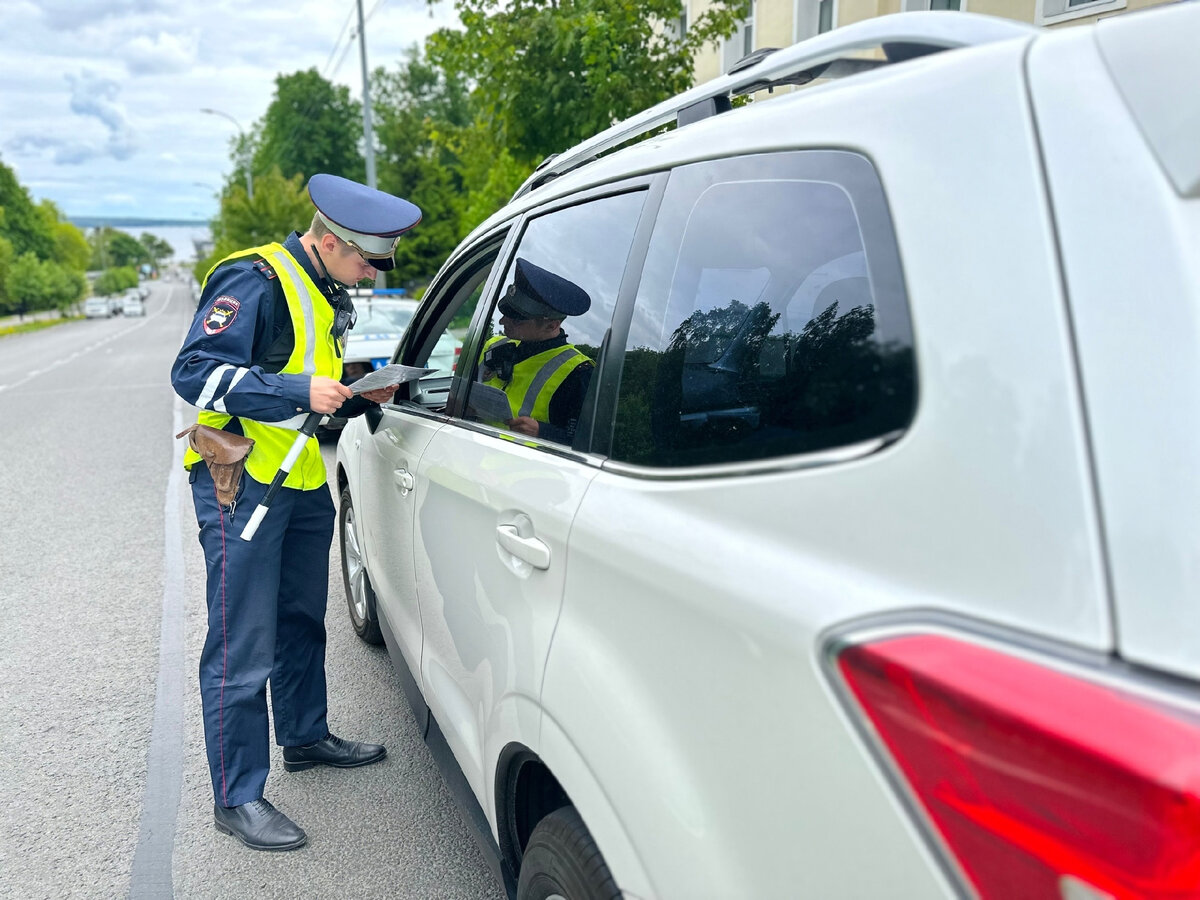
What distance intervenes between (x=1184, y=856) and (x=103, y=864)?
9.68ft

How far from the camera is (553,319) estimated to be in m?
2.04

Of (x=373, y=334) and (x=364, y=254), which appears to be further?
(x=373, y=334)

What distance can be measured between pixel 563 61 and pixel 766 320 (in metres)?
9.31

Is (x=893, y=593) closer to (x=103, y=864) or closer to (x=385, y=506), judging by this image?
(x=385, y=506)

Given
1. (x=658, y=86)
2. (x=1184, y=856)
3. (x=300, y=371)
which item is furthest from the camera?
(x=658, y=86)

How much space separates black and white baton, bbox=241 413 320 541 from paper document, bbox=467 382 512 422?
627 mm

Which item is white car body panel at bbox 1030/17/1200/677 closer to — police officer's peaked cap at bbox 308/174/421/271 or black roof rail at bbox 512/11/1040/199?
black roof rail at bbox 512/11/1040/199

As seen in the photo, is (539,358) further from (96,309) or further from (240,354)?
(96,309)

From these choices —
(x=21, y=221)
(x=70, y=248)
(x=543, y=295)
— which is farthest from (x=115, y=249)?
(x=543, y=295)

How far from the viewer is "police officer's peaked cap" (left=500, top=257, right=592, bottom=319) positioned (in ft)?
6.32

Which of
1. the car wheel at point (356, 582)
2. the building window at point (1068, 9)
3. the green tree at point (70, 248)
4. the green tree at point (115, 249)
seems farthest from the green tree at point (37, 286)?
the green tree at point (115, 249)

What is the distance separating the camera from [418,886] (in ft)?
8.43

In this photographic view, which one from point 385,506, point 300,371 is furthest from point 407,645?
point 300,371

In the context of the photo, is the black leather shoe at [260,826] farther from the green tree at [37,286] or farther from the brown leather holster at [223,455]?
the green tree at [37,286]
